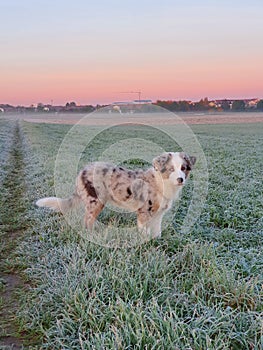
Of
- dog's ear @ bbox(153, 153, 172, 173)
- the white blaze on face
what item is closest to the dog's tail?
dog's ear @ bbox(153, 153, 172, 173)

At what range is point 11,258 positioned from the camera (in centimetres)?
518

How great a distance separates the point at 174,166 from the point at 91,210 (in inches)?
57.5

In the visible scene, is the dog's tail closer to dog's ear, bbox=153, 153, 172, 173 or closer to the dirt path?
the dirt path

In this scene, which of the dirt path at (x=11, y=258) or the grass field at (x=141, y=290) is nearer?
the grass field at (x=141, y=290)

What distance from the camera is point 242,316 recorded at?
333cm

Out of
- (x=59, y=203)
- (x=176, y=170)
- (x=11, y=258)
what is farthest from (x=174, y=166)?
(x=11, y=258)

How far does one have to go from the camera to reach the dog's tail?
595 cm

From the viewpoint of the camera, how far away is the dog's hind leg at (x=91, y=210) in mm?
5695

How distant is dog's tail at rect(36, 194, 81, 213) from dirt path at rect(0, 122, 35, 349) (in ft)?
2.17

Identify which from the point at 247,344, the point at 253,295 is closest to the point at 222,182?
the point at 253,295

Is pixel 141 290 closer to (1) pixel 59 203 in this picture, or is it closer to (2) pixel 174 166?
(2) pixel 174 166

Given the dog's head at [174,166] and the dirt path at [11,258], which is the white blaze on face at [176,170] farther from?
the dirt path at [11,258]

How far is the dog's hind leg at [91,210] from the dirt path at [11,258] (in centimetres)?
115

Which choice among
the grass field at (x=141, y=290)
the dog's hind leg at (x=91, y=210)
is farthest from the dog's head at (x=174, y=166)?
the dog's hind leg at (x=91, y=210)
